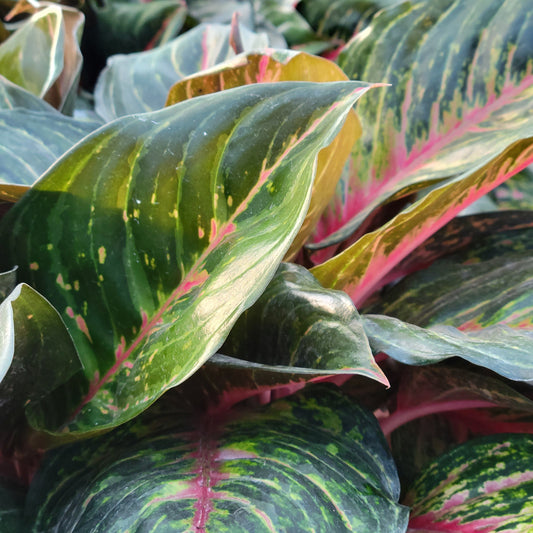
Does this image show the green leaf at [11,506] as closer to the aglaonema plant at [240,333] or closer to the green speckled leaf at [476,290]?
the aglaonema plant at [240,333]

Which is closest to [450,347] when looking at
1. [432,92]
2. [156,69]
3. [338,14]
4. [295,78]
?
[295,78]

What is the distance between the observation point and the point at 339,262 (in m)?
0.54

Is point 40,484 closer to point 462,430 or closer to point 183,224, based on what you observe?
point 183,224

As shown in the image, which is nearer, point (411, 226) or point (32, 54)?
point (411, 226)

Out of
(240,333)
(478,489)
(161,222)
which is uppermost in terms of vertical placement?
(161,222)

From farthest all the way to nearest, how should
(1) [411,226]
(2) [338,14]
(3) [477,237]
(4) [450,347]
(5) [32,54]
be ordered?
(2) [338,14] < (5) [32,54] < (3) [477,237] < (1) [411,226] < (4) [450,347]

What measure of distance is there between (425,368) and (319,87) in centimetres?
29

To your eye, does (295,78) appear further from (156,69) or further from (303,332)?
(156,69)

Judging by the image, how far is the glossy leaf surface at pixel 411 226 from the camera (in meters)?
0.52

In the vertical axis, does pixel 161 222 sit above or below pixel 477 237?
above

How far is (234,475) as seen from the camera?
430 millimetres

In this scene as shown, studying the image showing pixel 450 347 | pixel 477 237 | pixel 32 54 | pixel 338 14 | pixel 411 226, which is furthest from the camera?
pixel 338 14

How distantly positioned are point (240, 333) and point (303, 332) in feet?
0.29

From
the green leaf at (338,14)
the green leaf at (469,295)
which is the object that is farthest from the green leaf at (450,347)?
the green leaf at (338,14)
